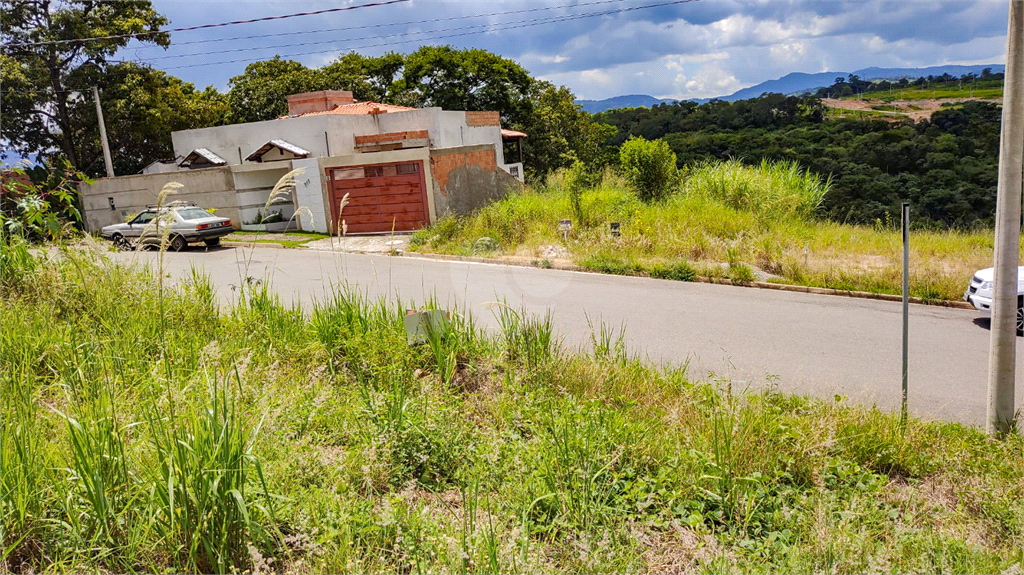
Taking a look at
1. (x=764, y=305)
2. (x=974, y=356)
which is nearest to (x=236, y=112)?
(x=764, y=305)

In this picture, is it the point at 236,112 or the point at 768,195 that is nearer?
the point at 768,195

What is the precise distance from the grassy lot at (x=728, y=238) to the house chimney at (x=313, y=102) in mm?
17593

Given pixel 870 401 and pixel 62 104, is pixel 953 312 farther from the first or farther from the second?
pixel 62 104

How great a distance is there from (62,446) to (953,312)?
12.5 metres

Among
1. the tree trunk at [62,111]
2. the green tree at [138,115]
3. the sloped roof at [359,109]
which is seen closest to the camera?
the tree trunk at [62,111]

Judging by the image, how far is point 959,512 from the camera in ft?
13.4

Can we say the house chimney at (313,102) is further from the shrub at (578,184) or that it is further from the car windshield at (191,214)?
the shrub at (578,184)

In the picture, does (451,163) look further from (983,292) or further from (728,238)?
(983,292)

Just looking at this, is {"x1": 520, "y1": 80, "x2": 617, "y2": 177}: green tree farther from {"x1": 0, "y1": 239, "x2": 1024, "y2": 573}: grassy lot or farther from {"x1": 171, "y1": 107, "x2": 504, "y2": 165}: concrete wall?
{"x1": 0, "y1": 239, "x2": 1024, "y2": 573}: grassy lot

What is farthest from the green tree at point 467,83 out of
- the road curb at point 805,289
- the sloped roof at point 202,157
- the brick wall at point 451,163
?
the road curb at point 805,289

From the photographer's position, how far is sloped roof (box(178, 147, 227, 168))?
31.8m

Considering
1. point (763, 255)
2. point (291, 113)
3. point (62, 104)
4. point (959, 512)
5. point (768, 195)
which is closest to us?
point (959, 512)

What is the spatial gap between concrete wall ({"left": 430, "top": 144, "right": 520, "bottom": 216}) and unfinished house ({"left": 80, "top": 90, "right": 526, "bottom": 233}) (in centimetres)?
4

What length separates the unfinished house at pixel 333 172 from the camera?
23562 mm
